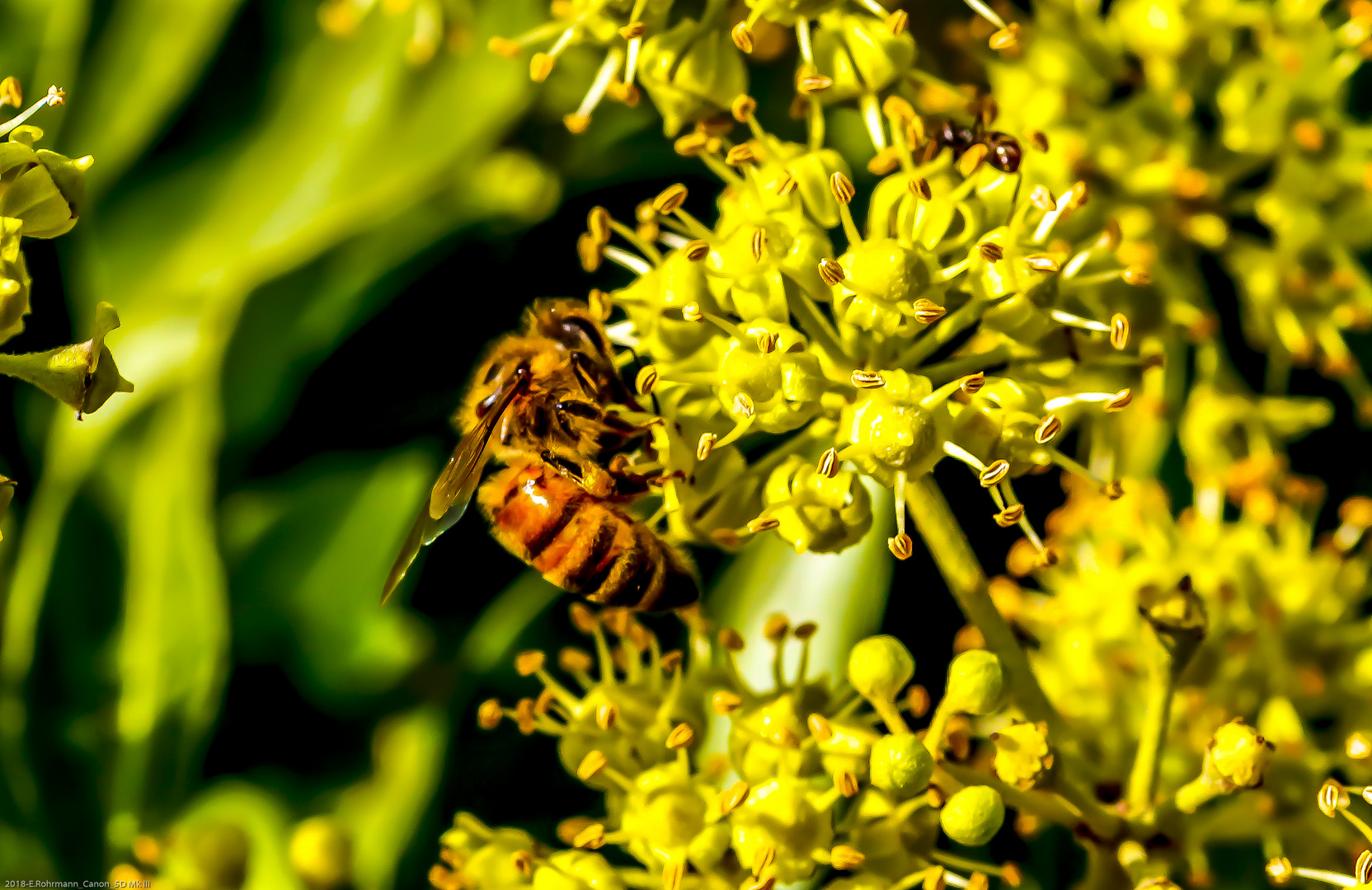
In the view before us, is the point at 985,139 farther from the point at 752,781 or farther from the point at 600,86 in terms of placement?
the point at 752,781

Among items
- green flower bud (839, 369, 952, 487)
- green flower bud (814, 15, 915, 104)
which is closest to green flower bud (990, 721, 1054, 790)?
green flower bud (839, 369, 952, 487)

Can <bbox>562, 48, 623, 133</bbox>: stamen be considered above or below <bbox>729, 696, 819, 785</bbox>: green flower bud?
above

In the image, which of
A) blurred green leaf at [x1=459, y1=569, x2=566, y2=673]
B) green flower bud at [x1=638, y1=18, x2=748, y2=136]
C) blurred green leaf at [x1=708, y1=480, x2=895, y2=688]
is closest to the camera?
green flower bud at [x1=638, y1=18, x2=748, y2=136]

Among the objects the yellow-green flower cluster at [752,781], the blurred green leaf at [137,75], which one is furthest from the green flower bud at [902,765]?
the blurred green leaf at [137,75]

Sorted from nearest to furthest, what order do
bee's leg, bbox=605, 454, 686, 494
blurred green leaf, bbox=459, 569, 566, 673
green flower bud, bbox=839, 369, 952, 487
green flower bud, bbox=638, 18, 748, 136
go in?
green flower bud, bbox=839, 369, 952, 487
bee's leg, bbox=605, 454, 686, 494
green flower bud, bbox=638, 18, 748, 136
blurred green leaf, bbox=459, 569, 566, 673

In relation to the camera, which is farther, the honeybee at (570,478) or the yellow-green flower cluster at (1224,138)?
the yellow-green flower cluster at (1224,138)

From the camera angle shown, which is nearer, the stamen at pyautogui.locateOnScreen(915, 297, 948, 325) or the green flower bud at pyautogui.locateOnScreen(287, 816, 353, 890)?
the stamen at pyautogui.locateOnScreen(915, 297, 948, 325)

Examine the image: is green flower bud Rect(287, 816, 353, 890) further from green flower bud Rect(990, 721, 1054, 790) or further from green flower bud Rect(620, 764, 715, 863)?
green flower bud Rect(990, 721, 1054, 790)

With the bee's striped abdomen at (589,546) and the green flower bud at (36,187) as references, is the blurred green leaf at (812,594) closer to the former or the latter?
the bee's striped abdomen at (589,546)
